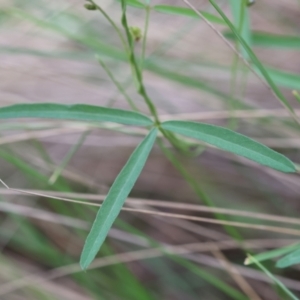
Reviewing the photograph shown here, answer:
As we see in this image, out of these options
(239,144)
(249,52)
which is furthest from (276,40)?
(239,144)

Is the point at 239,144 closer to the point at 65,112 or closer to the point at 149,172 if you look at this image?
the point at 65,112

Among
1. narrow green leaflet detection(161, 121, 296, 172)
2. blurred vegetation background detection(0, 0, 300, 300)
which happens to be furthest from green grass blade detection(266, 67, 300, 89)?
narrow green leaflet detection(161, 121, 296, 172)

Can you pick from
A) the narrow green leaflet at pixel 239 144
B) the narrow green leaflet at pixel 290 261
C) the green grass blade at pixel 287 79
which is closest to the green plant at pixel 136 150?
the narrow green leaflet at pixel 239 144

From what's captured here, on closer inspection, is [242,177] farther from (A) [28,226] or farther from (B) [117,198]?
(B) [117,198]

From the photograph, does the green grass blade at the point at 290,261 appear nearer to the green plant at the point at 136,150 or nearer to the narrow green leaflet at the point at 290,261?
the narrow green leaflet at the point at 290,261

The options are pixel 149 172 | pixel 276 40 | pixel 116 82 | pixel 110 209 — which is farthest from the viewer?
pixel 149 172

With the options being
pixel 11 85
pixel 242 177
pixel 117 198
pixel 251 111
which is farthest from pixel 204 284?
pixel 11 85

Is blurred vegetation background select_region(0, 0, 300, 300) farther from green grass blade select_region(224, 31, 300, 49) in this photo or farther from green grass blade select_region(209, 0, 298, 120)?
green grass blade select_region(209, 0, 298, 120)
